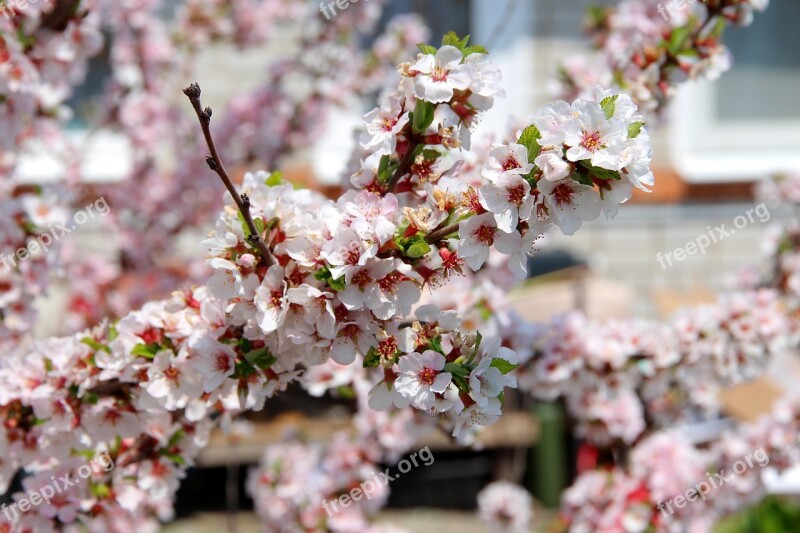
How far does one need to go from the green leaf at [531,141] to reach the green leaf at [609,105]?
101mm

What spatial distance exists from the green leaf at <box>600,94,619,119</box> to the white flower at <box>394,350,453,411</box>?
0.44 meters

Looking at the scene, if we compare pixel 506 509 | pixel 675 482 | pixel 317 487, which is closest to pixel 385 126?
pixel 317 487

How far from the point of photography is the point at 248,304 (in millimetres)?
1257

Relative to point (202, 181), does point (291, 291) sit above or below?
above

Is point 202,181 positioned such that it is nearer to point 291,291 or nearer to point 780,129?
point 291,291

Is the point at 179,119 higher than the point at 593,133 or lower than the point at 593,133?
lower

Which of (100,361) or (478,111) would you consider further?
(100,361)

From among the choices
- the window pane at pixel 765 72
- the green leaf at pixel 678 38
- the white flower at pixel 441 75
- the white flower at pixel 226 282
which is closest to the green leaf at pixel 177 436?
the white flower at pixel 226 282

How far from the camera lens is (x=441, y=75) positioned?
1251 mm

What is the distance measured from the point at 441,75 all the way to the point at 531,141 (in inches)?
8.4

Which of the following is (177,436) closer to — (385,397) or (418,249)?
(385,397)

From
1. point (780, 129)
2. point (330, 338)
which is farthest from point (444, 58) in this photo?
point (780, 129)

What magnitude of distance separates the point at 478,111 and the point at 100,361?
2.73 feet

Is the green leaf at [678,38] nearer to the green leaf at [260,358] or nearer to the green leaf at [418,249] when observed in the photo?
the green leaf at [418,249]
